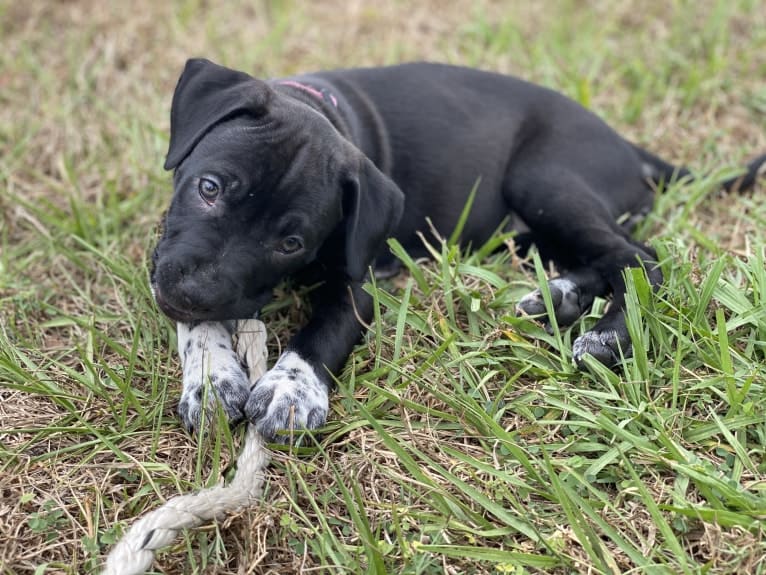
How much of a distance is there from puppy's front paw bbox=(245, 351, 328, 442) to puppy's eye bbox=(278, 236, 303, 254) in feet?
1.52

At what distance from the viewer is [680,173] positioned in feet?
17.8

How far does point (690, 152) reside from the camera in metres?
5.98

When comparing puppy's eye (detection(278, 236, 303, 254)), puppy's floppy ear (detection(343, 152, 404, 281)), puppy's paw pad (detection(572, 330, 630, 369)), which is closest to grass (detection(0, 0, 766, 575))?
puppy's paw pad (detection(572, 330, 630, 369))

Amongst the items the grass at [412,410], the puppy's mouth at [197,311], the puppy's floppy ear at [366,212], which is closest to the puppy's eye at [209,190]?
the puppy's mouth at [197,311]

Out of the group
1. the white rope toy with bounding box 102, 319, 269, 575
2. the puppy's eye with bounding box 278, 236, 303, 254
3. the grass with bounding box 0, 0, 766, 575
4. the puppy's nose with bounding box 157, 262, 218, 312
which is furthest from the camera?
the puppy's eye with bounding box 278, 236, 303, 254

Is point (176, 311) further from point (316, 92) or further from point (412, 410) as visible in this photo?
point (316, 92)

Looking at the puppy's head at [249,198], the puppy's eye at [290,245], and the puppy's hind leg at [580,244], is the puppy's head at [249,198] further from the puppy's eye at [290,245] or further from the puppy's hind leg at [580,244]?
the puppy's hind leg at [580,244]

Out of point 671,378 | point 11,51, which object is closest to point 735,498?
point 671,378

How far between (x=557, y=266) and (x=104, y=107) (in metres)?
3.37

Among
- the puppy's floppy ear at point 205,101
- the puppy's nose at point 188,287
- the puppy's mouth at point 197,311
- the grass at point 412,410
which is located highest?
the puppy's floppy ear at point 205,101

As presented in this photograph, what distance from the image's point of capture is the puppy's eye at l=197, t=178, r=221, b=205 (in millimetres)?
3488

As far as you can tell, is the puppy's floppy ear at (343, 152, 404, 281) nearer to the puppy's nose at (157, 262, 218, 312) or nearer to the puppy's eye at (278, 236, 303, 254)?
the puppy's eye at (278, 236, 303, 254)

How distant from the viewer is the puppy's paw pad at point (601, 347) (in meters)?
3.79

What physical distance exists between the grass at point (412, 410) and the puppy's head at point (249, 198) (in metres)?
0.35
